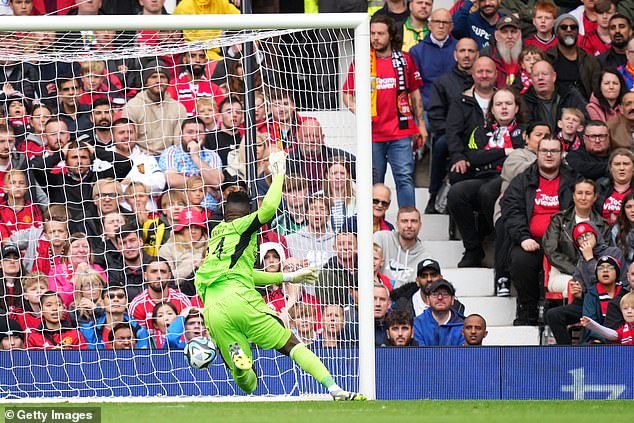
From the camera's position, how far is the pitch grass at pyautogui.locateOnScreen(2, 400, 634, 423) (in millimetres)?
6910

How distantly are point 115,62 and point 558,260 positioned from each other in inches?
169

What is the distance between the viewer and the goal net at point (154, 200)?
10.3 metres

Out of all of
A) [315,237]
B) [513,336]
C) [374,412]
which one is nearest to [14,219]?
[315,237]

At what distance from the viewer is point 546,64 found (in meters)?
11.9

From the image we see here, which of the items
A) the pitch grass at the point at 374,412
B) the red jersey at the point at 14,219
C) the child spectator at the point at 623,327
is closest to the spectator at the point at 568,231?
the child spectator at the point at 623,327

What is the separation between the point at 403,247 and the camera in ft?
37.4

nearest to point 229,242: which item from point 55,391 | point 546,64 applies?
point 55,391

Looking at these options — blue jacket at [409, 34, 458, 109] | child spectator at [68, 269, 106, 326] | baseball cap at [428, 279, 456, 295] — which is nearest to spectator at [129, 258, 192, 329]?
child spectator at [68, 269, 106, 326]

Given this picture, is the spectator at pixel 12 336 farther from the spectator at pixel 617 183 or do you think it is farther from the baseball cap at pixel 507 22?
the baseball cap at pixel 507 22

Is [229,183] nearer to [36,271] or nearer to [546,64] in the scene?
[36,271]

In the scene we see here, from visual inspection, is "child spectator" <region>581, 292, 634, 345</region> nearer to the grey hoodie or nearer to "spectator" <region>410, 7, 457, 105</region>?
the grey hoodie

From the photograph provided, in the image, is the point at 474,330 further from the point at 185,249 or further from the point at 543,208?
the point at 185,249

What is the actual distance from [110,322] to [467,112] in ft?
12.3

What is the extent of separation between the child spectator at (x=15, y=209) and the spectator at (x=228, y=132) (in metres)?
1.61
